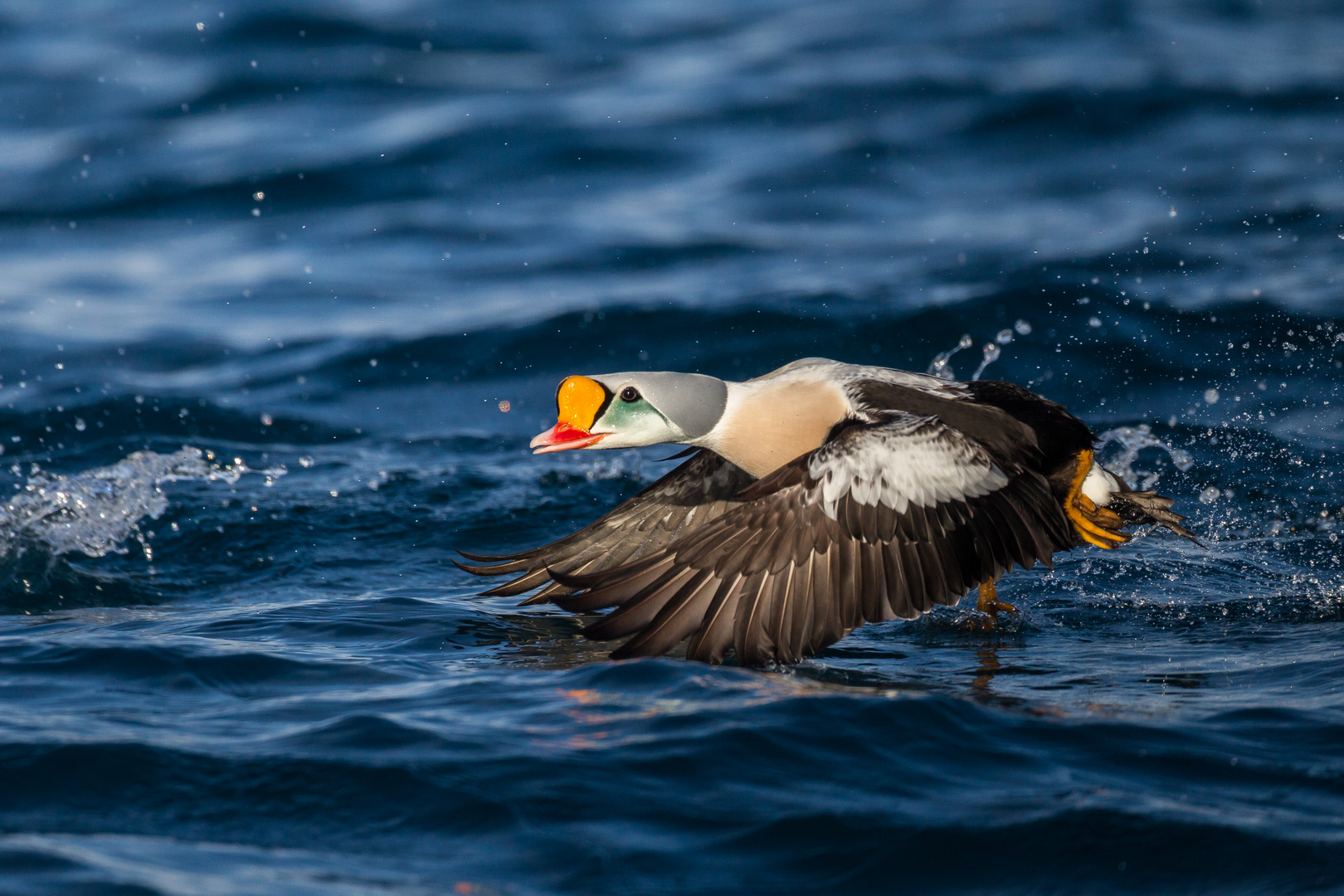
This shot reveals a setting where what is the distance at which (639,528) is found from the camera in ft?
18.3

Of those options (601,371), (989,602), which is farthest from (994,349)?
(989,602)

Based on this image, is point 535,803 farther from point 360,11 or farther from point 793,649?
point 360,11

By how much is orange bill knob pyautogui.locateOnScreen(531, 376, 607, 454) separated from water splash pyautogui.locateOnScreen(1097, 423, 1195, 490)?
3.45 meters

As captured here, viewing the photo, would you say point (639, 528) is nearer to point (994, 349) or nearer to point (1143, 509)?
point (1143, 509)

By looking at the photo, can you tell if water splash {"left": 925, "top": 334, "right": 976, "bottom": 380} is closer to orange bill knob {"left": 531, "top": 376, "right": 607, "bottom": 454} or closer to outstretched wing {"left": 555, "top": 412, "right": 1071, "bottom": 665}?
outstretched wing {"left": 555, "top": 412, "right": 1071, "bottom": 665}

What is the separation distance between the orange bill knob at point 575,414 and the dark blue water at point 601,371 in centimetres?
74

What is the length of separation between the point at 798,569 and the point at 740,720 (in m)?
0.57

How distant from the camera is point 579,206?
12180 mm

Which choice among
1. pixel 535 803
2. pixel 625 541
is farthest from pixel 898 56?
pixel 535 803

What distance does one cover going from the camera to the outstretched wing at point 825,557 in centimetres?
422

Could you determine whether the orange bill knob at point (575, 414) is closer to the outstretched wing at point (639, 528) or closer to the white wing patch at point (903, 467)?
the white wing patch at point (903, 467)

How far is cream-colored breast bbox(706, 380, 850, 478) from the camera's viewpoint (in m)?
4.96

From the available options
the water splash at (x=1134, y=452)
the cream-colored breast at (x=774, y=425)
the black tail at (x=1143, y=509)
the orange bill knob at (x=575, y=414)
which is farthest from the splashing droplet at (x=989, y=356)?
the orange bill knob at (x=575, y=414)

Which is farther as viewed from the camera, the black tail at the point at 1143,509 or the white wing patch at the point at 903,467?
the black tail at the point at 1143,509
